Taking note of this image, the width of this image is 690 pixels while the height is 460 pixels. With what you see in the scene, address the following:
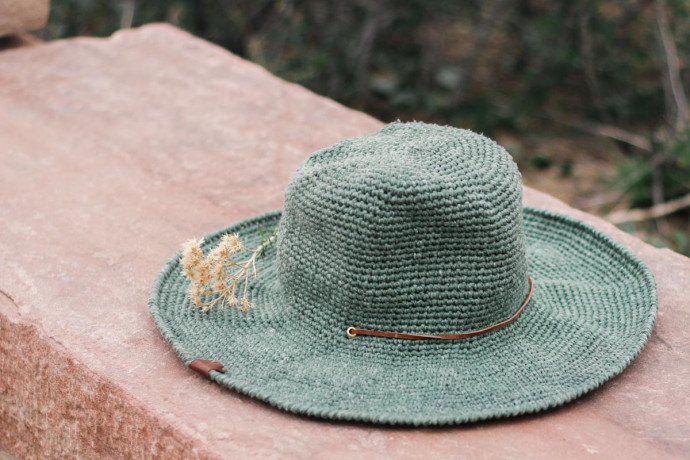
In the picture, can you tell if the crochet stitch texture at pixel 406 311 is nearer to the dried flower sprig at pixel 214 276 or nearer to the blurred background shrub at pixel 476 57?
the dried flower sprig at pixel 214 276

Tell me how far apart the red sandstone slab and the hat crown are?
0.20m

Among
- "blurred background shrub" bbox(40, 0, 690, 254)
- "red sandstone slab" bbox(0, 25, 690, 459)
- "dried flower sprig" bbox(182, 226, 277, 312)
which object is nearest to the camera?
"red sandstone slab" bbox(0, 25, 690, 459)

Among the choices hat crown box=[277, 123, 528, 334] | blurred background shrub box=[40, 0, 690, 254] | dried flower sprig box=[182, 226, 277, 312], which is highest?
hat crown box=[277, 123, 528, 334]

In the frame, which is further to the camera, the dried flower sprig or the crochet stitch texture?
the dried flower sprig

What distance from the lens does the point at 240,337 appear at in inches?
54.8

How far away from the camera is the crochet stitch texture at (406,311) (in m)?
1.28

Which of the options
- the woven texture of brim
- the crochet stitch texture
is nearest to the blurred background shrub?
the woven texture of brim

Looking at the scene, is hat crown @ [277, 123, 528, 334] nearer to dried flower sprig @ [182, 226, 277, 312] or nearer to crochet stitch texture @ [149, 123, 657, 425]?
crochet stitch texture @ [149, 123, 657, 425]

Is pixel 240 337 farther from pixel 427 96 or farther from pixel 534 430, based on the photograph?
pixel 427 96

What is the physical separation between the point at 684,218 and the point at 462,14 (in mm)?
1432

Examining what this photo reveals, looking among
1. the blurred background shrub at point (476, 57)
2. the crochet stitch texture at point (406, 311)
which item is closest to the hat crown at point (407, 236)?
the crochet stitch texture at point (406, 311)

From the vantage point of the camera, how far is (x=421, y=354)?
135cm

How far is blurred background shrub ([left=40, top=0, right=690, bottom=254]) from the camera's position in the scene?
3730 millimetres

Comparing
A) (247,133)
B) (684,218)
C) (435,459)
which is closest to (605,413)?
(435,459)
